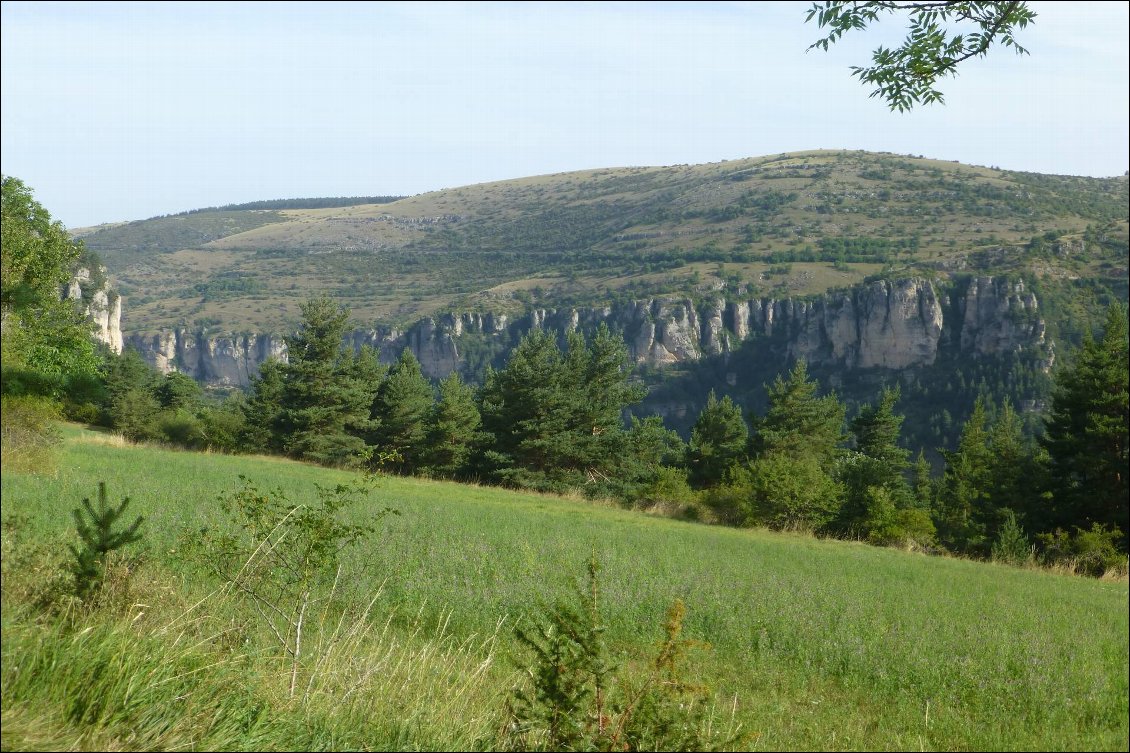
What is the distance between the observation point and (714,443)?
45.1m

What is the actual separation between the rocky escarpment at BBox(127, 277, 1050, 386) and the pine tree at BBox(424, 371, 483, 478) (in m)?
82.7

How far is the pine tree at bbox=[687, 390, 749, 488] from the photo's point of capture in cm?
4306

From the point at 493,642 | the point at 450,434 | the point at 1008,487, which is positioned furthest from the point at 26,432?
the point at 450,434

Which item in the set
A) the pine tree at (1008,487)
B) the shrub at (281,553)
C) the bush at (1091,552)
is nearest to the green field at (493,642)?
the shrub at (281,553)

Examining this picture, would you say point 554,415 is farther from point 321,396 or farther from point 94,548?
point 94,548

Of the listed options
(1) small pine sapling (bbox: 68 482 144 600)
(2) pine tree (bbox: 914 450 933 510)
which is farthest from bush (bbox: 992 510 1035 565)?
(2) pine tree (bbox: 914 450 933 510)

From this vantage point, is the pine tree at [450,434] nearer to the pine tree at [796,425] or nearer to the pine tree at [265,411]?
the pine tree at [265,411]

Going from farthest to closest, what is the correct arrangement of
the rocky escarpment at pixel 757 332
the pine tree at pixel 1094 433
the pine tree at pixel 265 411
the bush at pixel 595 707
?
the rocky escarpment at pixel 757 332 → the pine tree at pixel 265 411 → the pine tree at pixel 1094 433 → the bush at pixel 595 707

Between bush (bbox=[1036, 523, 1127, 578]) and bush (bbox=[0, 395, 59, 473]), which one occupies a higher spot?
bush (bbox=[0, 395, 59, 473])

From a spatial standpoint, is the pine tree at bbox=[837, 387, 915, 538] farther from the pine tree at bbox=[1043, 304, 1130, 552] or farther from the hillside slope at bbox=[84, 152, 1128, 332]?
the hillside slope at bbox=[84, 152, 1128, 332]

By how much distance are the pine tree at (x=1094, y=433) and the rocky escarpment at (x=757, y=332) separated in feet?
346

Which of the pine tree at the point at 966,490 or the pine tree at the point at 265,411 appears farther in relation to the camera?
the pine tree at the point at 265,411

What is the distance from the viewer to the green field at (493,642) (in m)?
3.87

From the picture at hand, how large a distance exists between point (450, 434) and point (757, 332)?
133 meters
